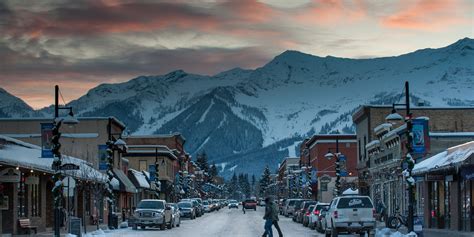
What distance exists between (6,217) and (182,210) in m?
38.5

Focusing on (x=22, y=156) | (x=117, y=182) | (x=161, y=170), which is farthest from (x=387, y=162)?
(x=161, y=170)

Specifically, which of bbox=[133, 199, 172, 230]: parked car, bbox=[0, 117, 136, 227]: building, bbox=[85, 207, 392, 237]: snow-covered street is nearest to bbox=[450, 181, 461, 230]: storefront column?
bbox=[85, 207, 392, 237]: snow-covered street

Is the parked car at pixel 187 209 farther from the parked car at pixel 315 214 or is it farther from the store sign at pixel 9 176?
the store sign at pixel 9 176

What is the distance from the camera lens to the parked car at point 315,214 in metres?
51.1

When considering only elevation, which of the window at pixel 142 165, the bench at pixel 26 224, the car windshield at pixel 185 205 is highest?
the window at pixel 142 165

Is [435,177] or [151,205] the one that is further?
[151,205]

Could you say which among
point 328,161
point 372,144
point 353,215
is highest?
point 372,144

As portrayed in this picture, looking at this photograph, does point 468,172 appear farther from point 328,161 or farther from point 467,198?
point 328,161

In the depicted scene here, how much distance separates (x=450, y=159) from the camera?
43656mm

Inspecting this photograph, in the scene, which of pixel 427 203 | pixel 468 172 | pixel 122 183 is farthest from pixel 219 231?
pixel 122 183

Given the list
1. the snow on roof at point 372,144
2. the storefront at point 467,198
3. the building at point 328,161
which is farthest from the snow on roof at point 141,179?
the storefront at point 467,198

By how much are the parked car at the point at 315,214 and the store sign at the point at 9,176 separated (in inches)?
661

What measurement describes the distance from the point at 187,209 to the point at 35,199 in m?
31.6

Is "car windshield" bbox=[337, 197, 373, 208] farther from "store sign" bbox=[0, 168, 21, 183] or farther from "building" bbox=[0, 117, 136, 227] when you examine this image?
"building" bbox=[0, 117, 136, 227]
